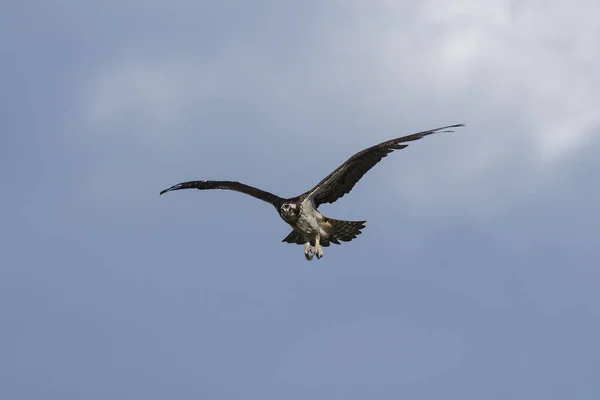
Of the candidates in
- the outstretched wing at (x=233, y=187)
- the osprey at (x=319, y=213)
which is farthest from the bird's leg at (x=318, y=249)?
the outstretched wing at (x=233, y=187)

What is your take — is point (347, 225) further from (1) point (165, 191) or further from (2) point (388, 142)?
(1) point (165, 191)

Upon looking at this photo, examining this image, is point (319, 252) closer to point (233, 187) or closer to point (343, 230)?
point (343, 230)

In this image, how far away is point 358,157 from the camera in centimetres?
2445

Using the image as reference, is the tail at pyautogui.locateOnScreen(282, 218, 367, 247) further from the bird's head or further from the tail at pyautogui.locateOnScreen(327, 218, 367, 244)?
the bird's head

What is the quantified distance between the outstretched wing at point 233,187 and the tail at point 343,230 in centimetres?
140

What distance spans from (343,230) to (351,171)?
5.47ft

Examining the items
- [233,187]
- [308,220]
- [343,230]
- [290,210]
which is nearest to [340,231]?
[343,230]

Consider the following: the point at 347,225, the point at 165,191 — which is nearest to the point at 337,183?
the point at 347,225

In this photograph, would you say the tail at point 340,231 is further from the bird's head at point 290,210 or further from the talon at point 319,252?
the bird's head at point 290,210

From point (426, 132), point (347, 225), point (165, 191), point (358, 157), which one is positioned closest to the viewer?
point (426, 132)

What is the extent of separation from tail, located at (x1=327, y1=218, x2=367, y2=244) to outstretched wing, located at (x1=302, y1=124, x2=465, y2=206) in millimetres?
607

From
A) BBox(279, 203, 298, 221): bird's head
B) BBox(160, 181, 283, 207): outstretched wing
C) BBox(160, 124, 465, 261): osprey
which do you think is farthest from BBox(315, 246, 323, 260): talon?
BBox(160, 181, 283, 207): outstretched wing

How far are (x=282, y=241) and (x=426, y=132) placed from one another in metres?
5.75

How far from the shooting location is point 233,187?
28.2 metres
